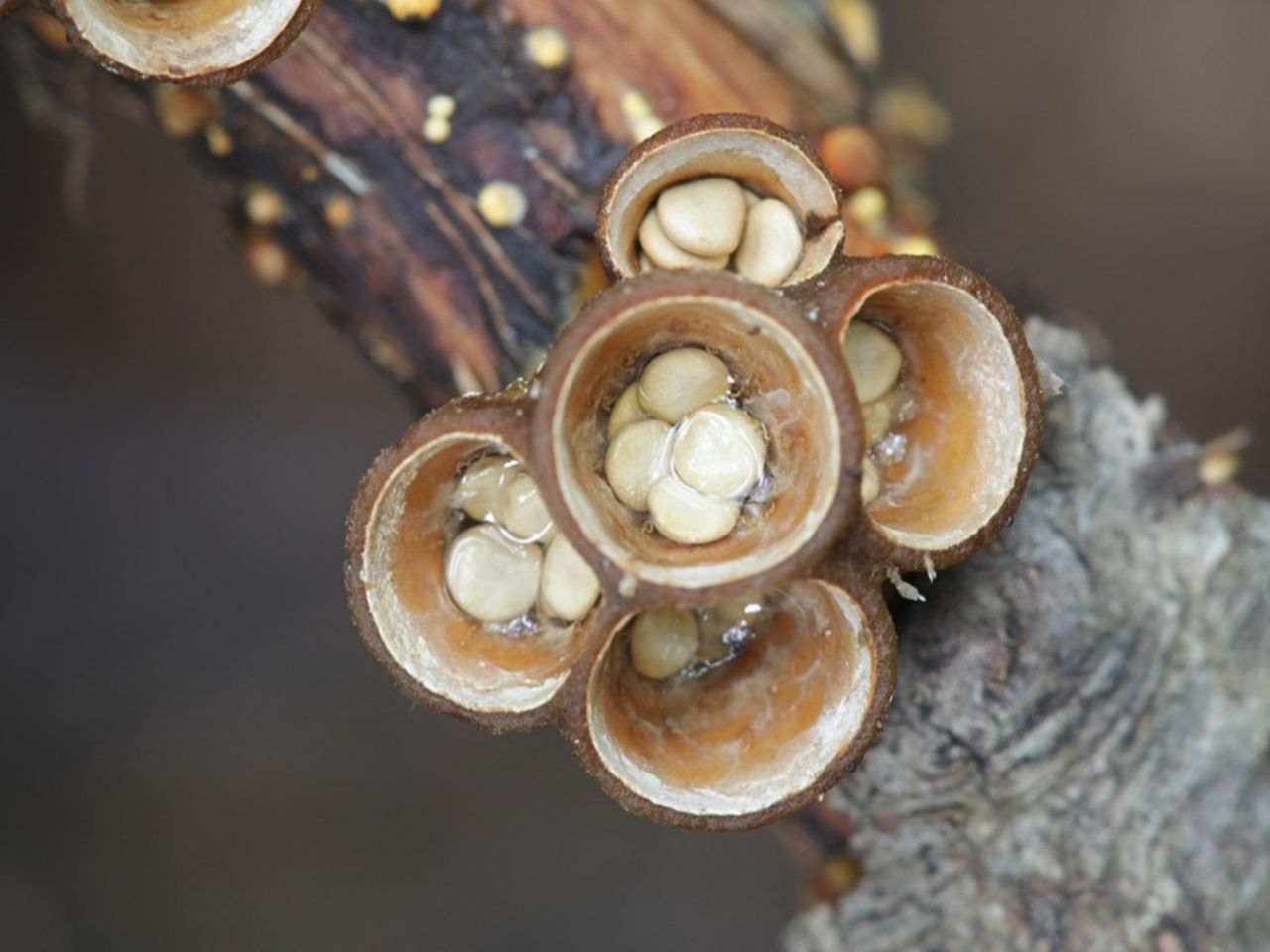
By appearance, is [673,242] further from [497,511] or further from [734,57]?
[734,57]

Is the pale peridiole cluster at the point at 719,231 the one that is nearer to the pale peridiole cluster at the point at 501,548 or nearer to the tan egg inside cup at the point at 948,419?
the tan egg inside cup at the point at 948,419

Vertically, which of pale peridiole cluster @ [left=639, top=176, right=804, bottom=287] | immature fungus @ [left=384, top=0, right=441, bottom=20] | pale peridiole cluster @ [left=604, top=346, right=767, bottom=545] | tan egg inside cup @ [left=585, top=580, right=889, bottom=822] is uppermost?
immature fungus @ [left=384, top=0, right=441, bottom=20]

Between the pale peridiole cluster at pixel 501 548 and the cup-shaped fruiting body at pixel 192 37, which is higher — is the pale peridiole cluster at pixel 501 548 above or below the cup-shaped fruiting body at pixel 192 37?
below

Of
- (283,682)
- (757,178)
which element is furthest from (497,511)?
(283,682)

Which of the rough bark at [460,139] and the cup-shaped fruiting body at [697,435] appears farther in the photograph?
the rough bark at [460,139]

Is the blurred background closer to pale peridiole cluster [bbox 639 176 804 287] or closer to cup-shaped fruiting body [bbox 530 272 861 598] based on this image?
pale peridiole cluster [bbox 639 176 804 287]

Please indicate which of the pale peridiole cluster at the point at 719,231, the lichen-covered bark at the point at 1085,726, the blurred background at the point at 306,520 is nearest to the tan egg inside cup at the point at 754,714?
the lichen-covered bark at the point at 1085,726

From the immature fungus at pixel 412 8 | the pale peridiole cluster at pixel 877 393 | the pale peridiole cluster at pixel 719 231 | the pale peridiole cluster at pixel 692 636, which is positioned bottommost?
the pale peridiole cluster at pixel 692 636

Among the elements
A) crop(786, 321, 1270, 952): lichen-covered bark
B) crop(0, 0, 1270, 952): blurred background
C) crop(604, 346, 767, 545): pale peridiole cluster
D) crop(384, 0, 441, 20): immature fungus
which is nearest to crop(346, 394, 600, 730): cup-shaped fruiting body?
crop(604, 346, 767, 545): pale peridiole cluster

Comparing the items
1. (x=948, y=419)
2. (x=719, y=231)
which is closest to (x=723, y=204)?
(x=719, y=231)
